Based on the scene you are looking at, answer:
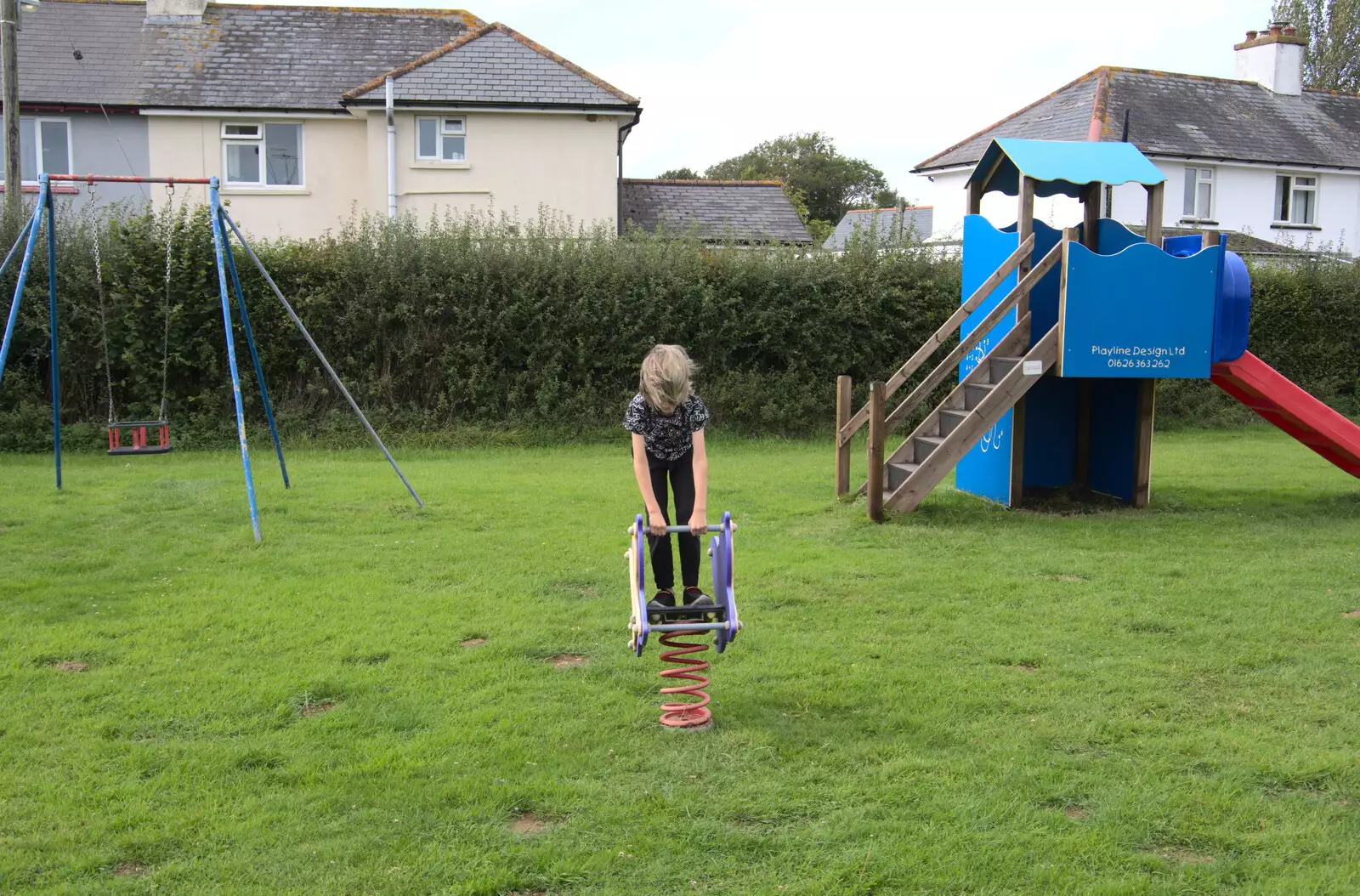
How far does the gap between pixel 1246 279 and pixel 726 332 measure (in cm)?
824

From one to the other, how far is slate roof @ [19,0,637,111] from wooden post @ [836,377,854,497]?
46.9 feet

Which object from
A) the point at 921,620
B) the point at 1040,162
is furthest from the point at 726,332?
the point at 921,620

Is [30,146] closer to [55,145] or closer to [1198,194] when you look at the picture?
[55,145]

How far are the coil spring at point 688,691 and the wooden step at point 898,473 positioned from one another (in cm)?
559

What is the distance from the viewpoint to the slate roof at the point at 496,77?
24.1 meters

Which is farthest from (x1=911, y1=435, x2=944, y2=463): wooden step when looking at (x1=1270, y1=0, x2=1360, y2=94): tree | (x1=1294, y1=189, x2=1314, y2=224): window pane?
(x1=1270, y1=0, x2=1360, y2=94): tree

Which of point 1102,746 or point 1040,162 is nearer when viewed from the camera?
point 1102,746

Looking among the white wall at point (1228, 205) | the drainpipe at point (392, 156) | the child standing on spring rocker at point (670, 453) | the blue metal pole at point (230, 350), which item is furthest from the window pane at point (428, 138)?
the child standing on spring rocker at point (670, 453)

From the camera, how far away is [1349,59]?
49.8 meters

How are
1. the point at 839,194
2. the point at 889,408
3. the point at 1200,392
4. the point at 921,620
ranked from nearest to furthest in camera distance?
the point at 921,620 → the point at 889,408 → the point at 1200,392 → the point at 839,194

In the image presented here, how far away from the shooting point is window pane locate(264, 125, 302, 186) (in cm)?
2509

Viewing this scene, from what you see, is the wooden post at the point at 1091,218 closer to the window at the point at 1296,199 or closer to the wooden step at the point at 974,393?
the wooden step at the point at 974,393

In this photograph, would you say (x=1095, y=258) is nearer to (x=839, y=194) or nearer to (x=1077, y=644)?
(x=1077, y=644)

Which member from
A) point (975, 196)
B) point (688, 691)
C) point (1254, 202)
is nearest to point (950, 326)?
point (975, 196)
